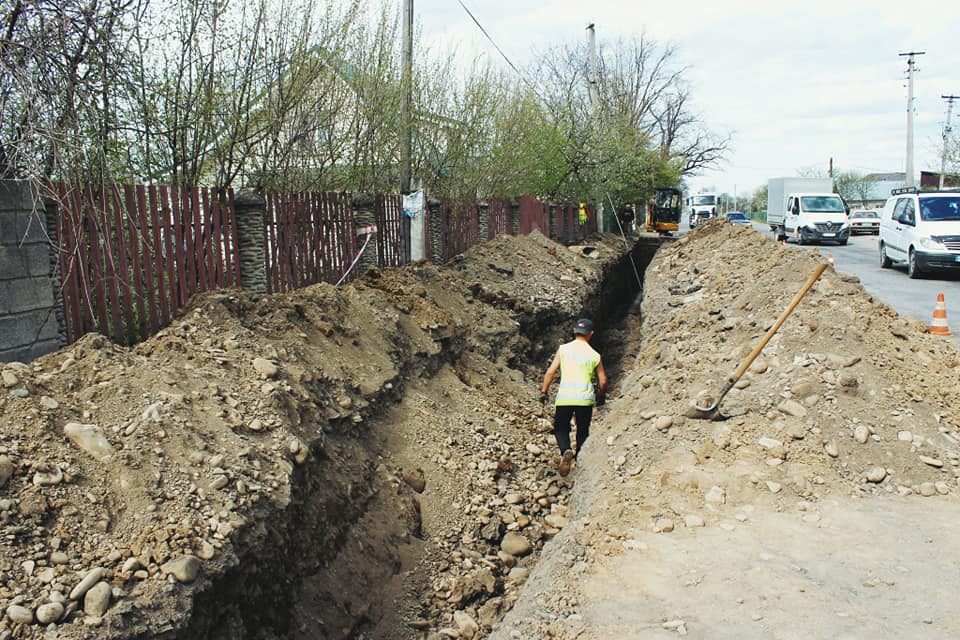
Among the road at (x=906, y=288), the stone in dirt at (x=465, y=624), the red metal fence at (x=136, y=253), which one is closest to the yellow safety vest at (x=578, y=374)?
the stone in dirt at (x=465, y=624)

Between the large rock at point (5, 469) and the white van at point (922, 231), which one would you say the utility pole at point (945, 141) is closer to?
the white van at point (922, 231)

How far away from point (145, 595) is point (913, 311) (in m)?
12.3

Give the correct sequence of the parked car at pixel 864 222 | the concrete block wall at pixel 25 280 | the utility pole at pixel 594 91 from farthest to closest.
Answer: the parked car at pixel 864 222 → the utility pole at pixel 594 91 → the concrete block wall at pixel 25 280

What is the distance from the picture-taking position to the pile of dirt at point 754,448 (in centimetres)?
426

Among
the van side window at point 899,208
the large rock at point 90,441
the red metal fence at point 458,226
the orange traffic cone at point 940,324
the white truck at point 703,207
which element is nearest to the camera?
the large rock at point 90,441

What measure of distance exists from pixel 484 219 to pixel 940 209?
10285 mm

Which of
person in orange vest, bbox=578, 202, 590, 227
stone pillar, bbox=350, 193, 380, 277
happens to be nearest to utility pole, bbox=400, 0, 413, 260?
stone pillar, bbox=350, 193, 380, 277

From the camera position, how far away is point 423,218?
12.0 metres

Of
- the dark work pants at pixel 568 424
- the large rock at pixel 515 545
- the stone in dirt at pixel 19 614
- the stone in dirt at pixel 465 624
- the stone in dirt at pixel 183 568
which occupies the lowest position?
the stone in dirt at pixel 465 624

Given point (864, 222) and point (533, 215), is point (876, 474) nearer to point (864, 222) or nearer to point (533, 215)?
point (533, 215)

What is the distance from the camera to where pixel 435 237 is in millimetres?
13102

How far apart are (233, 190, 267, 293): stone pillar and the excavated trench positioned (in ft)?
5.85

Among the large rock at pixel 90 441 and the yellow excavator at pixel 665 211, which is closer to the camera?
the large rock at pixel 90 441

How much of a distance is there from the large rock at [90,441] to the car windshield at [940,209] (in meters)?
17.6
